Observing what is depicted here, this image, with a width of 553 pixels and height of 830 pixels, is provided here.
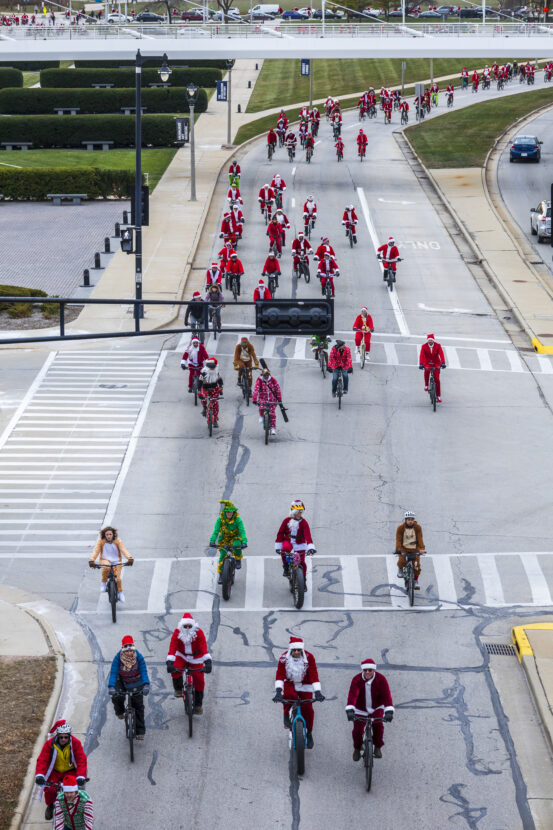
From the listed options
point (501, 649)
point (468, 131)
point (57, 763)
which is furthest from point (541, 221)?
point (57, 763)

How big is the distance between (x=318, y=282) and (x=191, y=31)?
28.1m

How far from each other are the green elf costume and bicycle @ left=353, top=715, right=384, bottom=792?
5.61 meters

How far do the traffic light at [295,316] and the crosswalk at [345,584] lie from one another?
4259 millimetres

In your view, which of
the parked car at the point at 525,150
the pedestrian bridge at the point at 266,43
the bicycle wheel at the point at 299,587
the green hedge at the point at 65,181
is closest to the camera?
the bicycle wheel at the point at 299,587

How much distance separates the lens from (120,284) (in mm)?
45250

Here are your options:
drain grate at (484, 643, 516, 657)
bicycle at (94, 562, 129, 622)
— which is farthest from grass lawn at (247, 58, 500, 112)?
drain grate at (484, 643, 516, 657)

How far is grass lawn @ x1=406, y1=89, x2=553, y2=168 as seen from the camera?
239ft

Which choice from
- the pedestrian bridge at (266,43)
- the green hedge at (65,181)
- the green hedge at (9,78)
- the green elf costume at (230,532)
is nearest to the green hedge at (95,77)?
the green hedge at (9,78)

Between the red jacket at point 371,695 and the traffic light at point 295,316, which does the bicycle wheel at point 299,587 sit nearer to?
the traffic light at point 295,316

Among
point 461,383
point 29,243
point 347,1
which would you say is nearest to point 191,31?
point 29,243

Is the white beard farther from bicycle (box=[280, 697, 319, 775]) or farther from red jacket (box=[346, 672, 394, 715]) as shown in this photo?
red jacket (box=[346, 672, 394, 715])

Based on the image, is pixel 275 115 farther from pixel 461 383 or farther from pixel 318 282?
pixel 461 383

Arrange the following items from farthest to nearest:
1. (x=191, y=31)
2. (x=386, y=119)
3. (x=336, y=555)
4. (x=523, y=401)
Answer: (x=386, y=119) → (x=191, y=31) → (x=523, y=401) → (x=336, y=555)

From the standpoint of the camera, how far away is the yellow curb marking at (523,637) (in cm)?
1963
